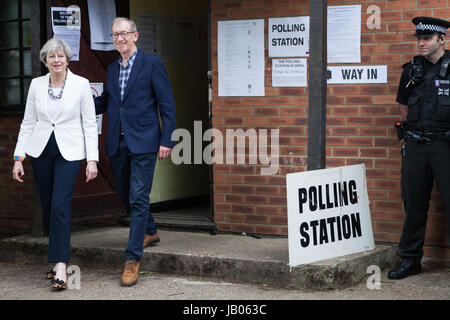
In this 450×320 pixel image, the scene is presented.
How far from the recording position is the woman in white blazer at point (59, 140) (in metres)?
6.01

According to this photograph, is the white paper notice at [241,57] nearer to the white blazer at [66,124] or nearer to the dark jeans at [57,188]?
the white blazer at [66,124]

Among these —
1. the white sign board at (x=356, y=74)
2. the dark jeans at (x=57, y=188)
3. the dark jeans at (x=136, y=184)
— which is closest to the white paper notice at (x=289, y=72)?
the white sign board at (x=356, y=74)

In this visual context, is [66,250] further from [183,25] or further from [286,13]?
[183,25]

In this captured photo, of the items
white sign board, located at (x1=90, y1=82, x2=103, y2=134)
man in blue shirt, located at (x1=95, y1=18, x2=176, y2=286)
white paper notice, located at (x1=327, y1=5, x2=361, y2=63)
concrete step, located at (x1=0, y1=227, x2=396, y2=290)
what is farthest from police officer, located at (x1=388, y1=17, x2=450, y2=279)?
white sign board, located at (x1=90, y1=82, x2=103, y2=134)

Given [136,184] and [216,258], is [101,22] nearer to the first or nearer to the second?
[136,184]

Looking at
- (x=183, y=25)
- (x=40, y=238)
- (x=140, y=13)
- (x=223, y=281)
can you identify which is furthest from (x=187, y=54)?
(x=223, y=281)

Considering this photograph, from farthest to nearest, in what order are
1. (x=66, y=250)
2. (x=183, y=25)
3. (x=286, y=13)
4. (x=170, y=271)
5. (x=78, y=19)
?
(x=183, y=25) → (x=78, y=19) → (x=286, y=13) → (x=170, y=271) → (x=66, y=250)

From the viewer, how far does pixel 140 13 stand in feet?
27.3

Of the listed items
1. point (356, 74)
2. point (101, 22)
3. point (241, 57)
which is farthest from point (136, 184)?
point (101, 22)

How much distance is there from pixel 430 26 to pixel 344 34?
947 millimetres

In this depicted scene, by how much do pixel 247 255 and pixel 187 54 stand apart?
3.42 meters

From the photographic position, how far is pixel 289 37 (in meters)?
7.09

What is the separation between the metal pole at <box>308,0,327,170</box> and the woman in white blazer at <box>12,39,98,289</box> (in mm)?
1789

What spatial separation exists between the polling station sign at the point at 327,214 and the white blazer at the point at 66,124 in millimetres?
1683
